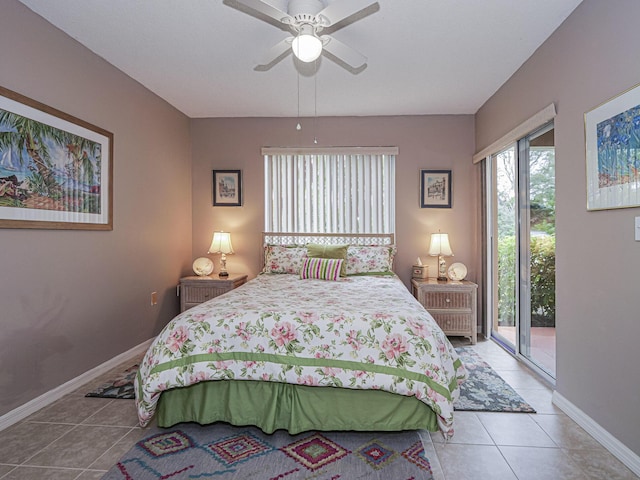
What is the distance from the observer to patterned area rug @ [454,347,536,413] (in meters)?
2.45

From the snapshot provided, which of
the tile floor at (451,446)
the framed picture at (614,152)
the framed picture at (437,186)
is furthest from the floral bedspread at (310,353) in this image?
the framed picture at (437,186)

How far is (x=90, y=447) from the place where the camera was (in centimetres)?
201

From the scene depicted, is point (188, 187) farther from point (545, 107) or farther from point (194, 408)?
point (545, 107)

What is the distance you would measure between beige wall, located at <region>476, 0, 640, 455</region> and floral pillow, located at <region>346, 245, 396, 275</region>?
5.61ft

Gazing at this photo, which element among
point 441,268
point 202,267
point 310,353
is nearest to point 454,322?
point 441,268

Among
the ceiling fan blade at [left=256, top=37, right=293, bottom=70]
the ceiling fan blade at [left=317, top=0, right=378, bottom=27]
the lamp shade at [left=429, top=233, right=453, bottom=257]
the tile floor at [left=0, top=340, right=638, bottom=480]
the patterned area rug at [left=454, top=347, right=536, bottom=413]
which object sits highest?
the ceiling fan blade at [left=317, top=0, right=378, bottom=27]

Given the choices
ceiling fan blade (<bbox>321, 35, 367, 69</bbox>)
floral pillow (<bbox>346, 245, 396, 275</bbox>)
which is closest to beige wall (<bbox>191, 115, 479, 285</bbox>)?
floral pillow (<bbox>346, 245, 396, 275</bbox>)

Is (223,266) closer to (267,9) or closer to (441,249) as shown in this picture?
(441,249)

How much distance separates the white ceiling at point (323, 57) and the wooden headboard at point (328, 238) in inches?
58.2

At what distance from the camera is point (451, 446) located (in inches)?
79.7

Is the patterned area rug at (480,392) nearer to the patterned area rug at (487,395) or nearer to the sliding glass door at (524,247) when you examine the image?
the patterned area rug at (487,395)

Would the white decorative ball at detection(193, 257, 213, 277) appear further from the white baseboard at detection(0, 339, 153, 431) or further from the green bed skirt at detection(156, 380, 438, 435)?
the green bed skirt at detection(156, 380, 438, 435)

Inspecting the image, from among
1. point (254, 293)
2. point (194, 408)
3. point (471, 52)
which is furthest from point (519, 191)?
point (194, 408)

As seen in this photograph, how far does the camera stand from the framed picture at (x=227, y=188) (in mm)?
4570
